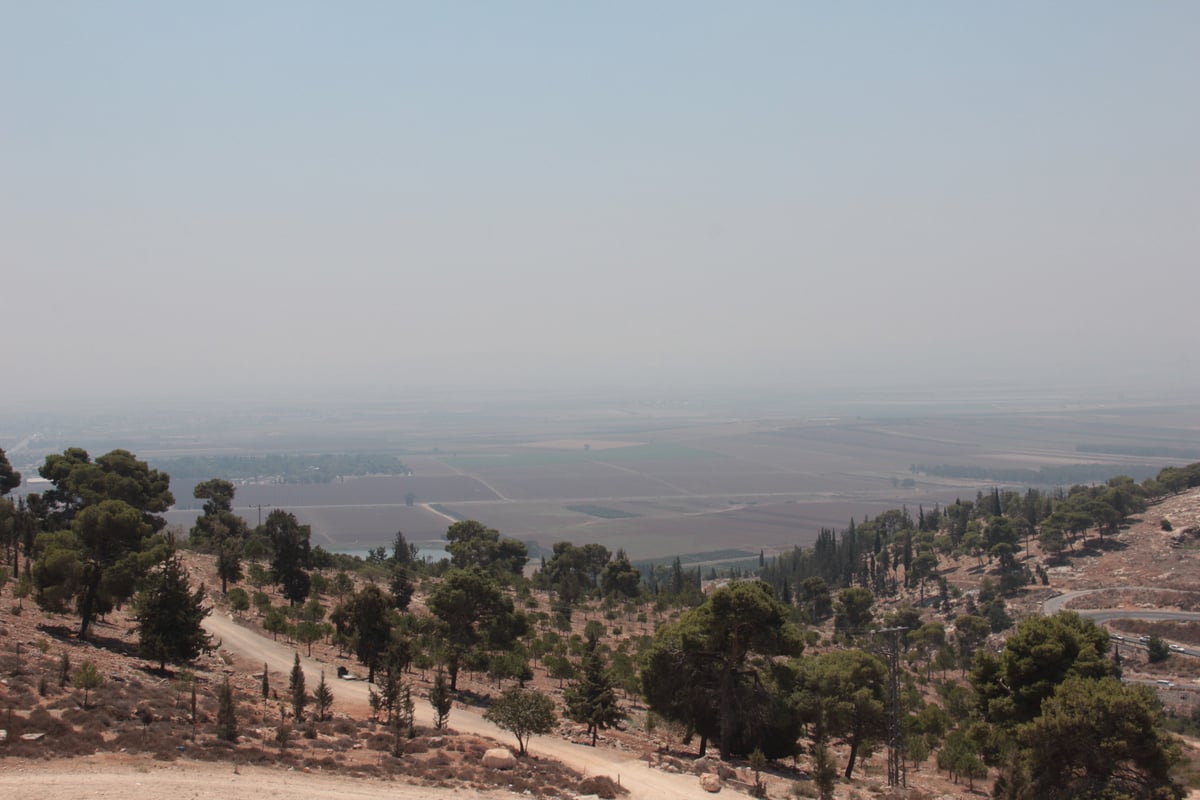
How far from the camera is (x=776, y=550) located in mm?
124188

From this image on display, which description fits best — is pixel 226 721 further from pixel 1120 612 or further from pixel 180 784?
pixel 1120 612

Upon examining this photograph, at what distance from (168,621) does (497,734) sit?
11376 millimetres

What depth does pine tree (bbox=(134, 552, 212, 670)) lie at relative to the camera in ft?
81.7

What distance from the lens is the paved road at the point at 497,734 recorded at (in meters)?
20.9

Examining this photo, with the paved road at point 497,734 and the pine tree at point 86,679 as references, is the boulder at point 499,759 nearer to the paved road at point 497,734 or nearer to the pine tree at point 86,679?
the paved road at point 497,734

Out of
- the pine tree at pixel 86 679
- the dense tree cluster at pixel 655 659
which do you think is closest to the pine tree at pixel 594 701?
the dense tree cluster at pixel 655 659

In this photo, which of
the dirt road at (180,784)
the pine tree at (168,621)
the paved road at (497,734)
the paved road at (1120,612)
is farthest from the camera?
the paved road at (1120,612)

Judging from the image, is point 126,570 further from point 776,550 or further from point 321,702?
point 776,550

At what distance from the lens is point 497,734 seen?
25.0 metres

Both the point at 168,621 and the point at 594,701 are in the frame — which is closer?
the point at 168,621

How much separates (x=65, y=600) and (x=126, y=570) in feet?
12.0

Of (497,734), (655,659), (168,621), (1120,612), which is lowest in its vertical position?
(1120,612)

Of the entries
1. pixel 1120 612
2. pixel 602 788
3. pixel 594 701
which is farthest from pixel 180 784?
pixel 1120 612

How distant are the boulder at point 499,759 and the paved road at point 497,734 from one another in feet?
7.00
